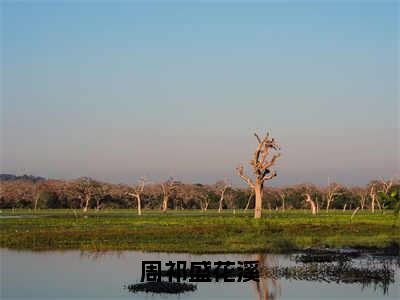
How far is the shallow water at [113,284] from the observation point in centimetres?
1862

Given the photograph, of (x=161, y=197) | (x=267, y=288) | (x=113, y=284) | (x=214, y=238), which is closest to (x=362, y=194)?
(x=161, y=197)

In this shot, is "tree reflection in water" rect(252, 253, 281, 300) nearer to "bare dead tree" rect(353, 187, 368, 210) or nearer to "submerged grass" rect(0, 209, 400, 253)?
"submerged grass" rect(0, 209, 400, 253)

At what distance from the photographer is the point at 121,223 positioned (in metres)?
49.8

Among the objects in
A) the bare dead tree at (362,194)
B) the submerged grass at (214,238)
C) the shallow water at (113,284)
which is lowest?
the shallow water at (113,284)

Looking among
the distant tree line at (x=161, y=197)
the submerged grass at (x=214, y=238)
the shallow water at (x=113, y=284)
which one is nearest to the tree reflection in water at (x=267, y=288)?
A: the shallow water at (x=113, y=284)

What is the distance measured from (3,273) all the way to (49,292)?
5229 millimetres

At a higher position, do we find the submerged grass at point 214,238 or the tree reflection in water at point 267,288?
the submerged grass at point 214,238

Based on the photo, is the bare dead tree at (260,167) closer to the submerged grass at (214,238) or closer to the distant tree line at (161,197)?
the submerged grass at (214,238)

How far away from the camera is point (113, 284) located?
2077 cm

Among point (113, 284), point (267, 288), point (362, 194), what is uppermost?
point (362, 194)

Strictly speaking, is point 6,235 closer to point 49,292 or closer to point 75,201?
point 49,292

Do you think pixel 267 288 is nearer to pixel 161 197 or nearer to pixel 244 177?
pixel 244 177

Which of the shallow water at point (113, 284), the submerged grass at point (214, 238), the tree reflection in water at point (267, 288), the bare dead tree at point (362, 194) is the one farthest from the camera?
the bare dead tree at point (362, 194)

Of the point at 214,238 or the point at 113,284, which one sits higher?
the point at 214,238
